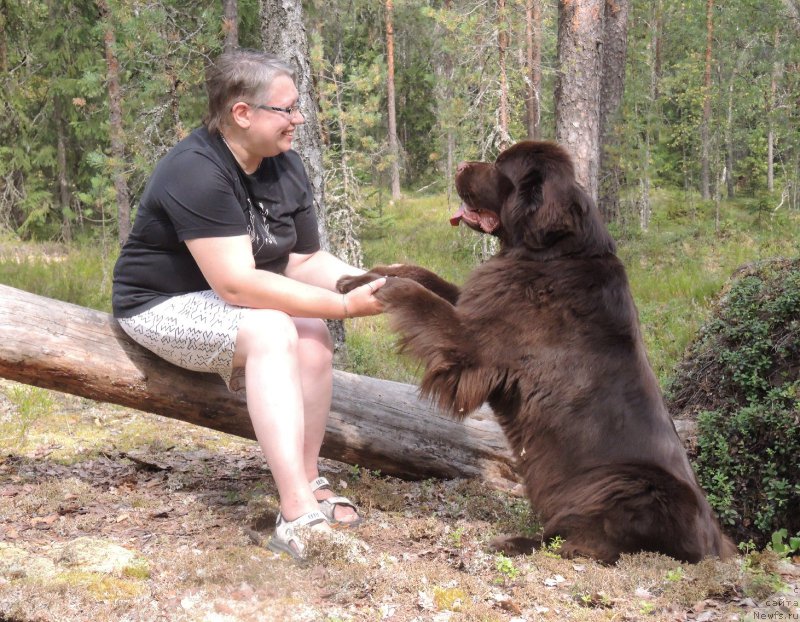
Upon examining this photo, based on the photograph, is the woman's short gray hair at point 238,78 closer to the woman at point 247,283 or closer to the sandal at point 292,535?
the woman at point 247,283

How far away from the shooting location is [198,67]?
844 centimetres

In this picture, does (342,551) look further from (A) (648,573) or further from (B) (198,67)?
(B) (198,67)

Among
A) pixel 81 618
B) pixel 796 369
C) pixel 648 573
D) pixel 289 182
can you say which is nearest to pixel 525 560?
pixel 648 573

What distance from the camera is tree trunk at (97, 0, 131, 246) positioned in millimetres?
8781

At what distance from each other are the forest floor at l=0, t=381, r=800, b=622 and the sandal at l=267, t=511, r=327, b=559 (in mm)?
50

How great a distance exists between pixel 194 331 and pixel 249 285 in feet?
1.19

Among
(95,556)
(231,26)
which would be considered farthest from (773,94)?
(95,556)

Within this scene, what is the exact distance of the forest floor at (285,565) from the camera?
2.57 m

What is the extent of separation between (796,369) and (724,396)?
468 millimetres

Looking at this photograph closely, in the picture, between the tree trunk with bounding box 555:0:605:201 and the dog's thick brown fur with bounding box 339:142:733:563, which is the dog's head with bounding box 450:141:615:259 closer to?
the dog's thick brown fur with bounding box 339:142:733:563

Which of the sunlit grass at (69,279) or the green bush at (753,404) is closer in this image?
the green bush at (753,404)

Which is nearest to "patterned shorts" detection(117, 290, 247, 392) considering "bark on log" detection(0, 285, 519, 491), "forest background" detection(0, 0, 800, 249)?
"bark on log" detection(0, 285, 519, 491)

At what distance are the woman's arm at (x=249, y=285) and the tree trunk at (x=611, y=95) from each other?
977 cm

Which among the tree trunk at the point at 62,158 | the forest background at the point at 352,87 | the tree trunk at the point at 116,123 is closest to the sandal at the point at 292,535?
the forest background at the point at 352,87
